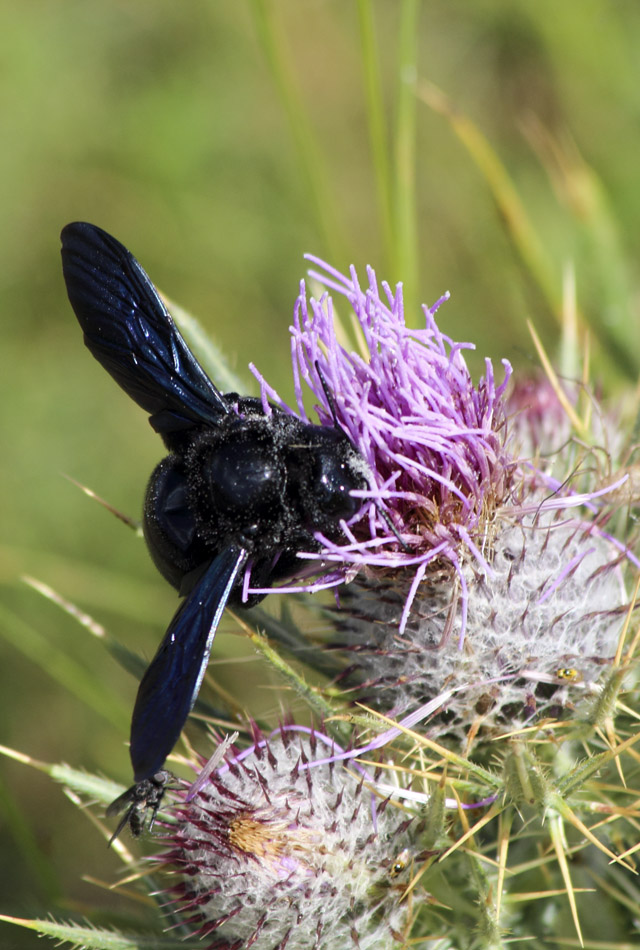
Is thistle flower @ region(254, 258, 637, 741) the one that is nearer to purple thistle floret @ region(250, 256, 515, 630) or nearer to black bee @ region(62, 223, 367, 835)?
purple thistle floret @ region(250, 256, 515, 630)

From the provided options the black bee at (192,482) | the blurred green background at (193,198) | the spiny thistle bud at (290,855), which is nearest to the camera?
the black bee at (192,482)

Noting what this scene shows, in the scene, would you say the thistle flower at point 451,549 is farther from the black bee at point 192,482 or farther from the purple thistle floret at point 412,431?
the black bee at point 192,482

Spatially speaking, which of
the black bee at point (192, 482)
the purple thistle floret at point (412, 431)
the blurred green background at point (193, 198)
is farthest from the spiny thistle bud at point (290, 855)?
the blurred green background at point (193, 198)

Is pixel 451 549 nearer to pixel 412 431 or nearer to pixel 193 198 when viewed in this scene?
pixel 412 431

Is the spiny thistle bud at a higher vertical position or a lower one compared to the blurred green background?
lower

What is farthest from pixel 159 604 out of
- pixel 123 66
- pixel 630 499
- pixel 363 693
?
pixel 123 66

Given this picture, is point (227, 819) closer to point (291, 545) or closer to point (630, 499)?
point (291, 545)

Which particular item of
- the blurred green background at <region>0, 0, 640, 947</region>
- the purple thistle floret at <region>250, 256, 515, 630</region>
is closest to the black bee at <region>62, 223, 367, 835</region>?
the purple thistle floret at <region>250, 256, 515, 630</region>
